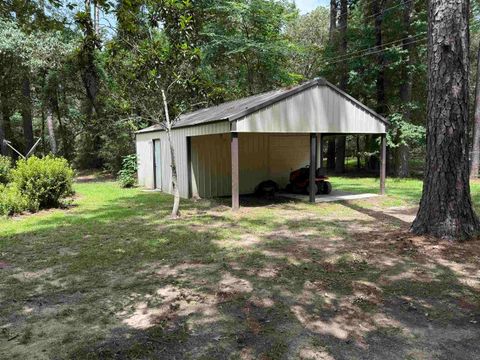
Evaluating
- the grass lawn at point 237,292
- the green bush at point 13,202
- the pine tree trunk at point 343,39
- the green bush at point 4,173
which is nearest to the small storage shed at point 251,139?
the grass lawn at point 237,292

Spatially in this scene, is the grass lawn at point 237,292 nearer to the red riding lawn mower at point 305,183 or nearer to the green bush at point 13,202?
the green bush at point 13,202

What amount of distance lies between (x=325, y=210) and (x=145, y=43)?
547 cm

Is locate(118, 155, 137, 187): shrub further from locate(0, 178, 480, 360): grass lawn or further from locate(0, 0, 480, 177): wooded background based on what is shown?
locate(0, 178, 480, 360): grass lawn

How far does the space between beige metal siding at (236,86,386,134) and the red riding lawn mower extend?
6.24ft

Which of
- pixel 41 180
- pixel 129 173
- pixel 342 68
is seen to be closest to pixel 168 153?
pixel 129 173

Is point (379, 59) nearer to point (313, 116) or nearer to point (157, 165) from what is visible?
point (313, 116)

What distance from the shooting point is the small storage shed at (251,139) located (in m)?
9.45

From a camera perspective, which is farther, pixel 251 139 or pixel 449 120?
pixel 251 139

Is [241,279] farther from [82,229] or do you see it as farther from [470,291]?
[82,229]

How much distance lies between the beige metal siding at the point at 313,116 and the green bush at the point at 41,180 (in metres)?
4.47

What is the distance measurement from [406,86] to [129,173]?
1259 cm

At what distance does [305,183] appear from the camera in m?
12.1

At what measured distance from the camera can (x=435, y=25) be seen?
5695mm

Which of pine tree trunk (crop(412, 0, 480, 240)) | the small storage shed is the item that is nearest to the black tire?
the small storage shed
